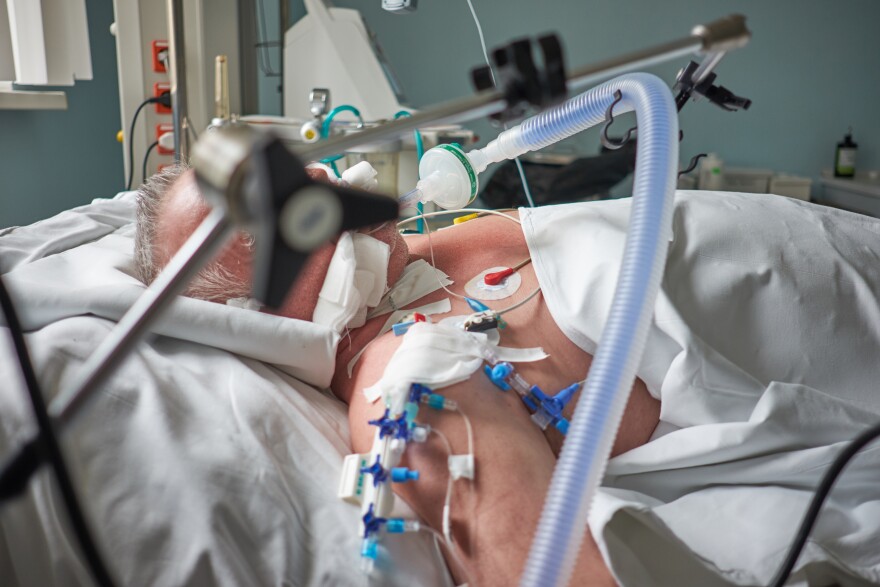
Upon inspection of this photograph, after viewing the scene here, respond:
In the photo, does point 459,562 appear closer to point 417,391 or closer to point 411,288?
point 417,391

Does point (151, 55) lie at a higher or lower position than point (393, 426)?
higher

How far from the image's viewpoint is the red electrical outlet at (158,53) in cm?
239

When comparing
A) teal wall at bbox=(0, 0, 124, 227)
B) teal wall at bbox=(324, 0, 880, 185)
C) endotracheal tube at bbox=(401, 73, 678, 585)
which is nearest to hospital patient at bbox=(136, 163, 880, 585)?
endotracheal tube at bbox=(401, 73, 678, 585)

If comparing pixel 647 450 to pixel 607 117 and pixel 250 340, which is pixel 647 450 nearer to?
pixel 607 117

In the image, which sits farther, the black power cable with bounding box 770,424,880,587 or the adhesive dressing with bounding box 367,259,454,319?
the adhesive dressing with bounding box 367,259,454,319

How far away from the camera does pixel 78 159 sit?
314cm

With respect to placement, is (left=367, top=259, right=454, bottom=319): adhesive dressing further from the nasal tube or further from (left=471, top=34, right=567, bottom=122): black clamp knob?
(left=471, top=34, right=567, bottom=122): black clamp knob

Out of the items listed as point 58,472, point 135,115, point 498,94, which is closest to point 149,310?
point 58,472

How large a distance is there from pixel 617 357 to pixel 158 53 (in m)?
2.18

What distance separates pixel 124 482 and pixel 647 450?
66 centimetres

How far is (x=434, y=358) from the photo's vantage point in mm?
950

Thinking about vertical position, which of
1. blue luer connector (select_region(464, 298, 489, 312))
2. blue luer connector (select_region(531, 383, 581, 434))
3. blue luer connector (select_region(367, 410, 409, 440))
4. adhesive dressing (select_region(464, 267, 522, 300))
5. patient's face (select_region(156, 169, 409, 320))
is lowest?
blue luer connector (select_region(531, 383, 581, 434))

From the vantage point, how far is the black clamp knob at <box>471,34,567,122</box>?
0.59 meters

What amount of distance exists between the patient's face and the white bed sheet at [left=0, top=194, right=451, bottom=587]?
0.37 ft
